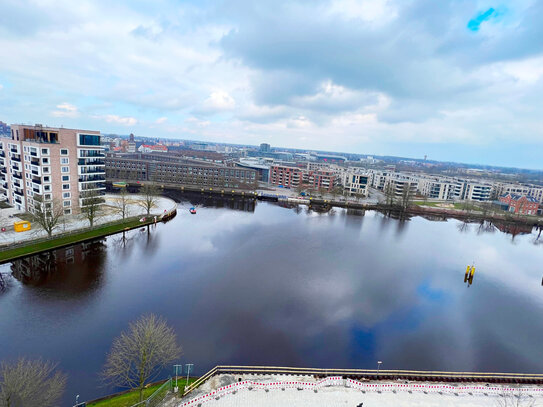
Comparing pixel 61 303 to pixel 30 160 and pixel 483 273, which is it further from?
pixel 483 273

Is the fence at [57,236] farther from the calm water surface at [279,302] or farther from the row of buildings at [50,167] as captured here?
the row of buildings at [50,167]

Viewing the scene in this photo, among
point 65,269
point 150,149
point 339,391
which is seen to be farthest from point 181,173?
point 150,149

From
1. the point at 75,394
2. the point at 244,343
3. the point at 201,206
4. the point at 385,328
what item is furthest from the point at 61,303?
the point at 201,206

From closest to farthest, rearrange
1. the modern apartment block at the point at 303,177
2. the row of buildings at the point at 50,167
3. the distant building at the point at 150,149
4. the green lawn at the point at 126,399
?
the green lawn at the point at 126,399, the row of buildings at the point at 50,167, the modern apartment block at the point at 303,177, the distant building at the point at 150,149

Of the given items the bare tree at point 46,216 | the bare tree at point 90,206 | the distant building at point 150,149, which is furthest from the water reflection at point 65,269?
the distant building at point 150,149

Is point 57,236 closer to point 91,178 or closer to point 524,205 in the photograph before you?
point 91,178

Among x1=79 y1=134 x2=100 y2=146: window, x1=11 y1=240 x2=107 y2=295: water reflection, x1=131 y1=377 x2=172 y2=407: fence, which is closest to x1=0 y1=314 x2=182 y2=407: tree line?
x1=131 y1=377 x2=172 y2=407: fence

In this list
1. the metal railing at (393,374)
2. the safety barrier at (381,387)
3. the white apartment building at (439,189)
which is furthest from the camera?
the white apartment building at (439,189)
